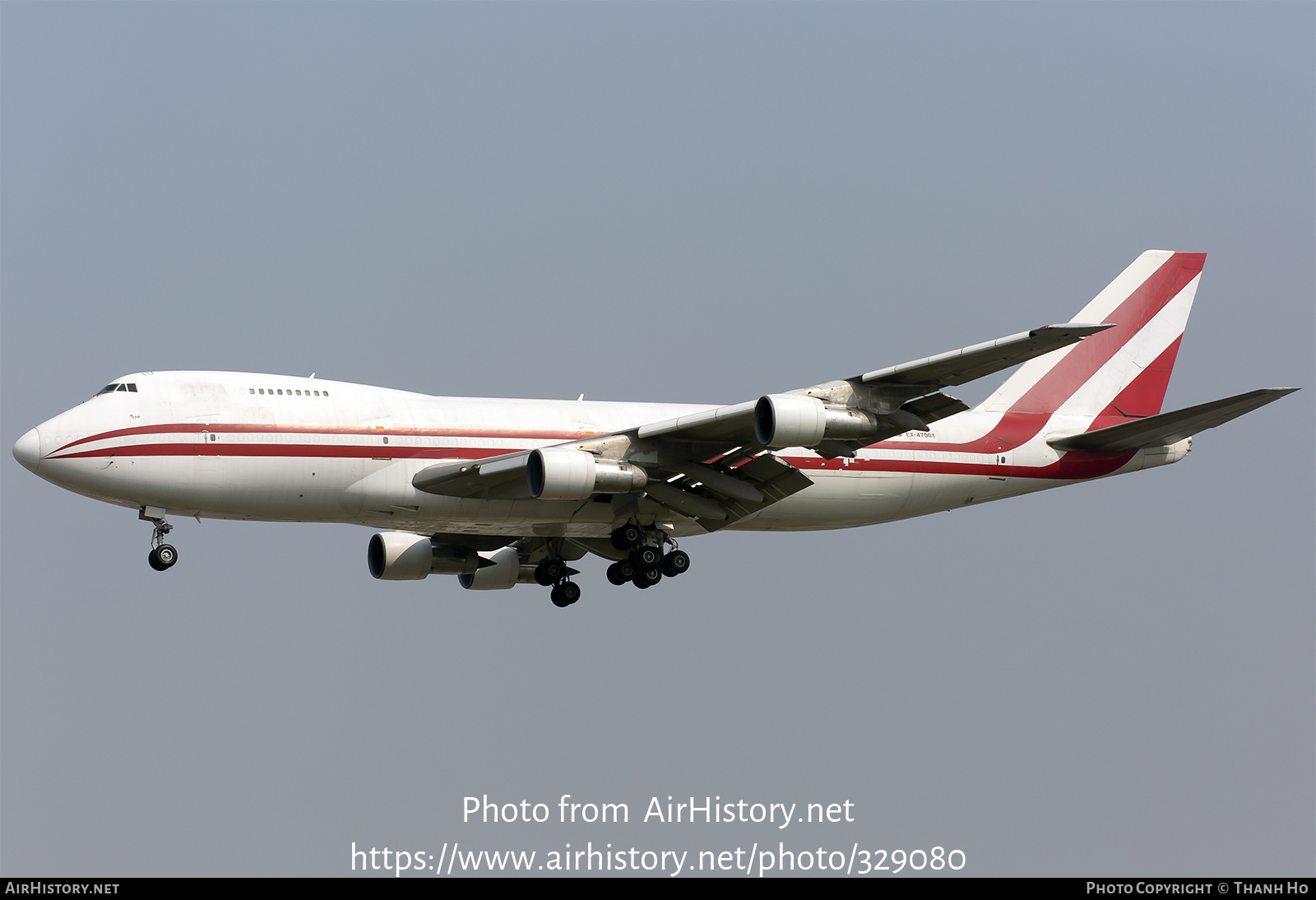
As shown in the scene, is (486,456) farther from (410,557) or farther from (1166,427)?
(1166,427)

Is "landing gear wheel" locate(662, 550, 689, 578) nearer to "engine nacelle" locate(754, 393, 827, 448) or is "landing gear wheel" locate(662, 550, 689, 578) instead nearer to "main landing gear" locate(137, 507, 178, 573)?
"engine nacelle" locate(754, 393, 827, 448)

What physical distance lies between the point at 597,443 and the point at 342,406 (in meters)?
5.80

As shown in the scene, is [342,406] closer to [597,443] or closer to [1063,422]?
[597,443]

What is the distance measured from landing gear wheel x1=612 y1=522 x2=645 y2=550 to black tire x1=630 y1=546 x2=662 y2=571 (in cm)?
20

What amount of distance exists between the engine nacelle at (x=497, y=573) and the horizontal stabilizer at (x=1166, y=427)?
14.5 m

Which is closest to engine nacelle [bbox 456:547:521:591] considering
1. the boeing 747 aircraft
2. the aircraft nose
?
the boeing 747 aircraft

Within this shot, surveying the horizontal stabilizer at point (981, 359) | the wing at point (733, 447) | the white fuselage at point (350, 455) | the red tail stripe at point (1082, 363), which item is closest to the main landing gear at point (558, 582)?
the white fuselage at point (350, 455)

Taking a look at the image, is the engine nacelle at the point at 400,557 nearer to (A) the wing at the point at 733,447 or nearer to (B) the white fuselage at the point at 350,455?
(B) the white fuselage at the point at 350,455

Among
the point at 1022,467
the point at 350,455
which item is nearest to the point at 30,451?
the point at 350,455

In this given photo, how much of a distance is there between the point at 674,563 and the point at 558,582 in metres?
4.97

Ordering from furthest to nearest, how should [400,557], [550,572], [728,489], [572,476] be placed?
[550,572]
[400,557]
[728,489]
[572,476]

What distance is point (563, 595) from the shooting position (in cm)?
3725

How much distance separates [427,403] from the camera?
3244cm

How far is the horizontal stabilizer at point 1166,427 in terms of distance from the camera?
29.5 meters
